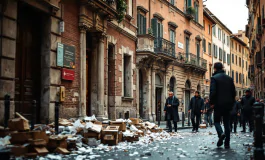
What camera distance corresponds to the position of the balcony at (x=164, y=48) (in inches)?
996

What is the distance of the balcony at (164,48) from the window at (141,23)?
1.75m

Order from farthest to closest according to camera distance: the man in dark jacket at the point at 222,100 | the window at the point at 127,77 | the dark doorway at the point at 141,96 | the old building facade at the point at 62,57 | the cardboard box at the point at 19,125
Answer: the dark doorway at the point at 141,96 → the window at the point at 127,77 → the old building facade at the point at 62,57 → the man in dark jacket at the point at 222,100 → the cardboard box at the point at 19,125

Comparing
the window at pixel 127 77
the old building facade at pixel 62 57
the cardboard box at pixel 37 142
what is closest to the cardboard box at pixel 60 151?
the cardboard box at pixel 37 142

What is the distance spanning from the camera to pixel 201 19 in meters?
38.0

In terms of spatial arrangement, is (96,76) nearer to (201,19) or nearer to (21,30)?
(21,30)

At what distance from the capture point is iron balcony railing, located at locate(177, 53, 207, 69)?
101 feet

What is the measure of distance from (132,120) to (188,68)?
20.0m

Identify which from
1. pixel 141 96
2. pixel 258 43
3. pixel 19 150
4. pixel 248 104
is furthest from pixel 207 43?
pixel 19 150

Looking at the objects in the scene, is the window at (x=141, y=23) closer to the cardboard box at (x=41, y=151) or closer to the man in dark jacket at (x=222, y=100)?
the man in dark jacket at (x=222, y=100)

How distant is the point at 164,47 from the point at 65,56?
557 inches

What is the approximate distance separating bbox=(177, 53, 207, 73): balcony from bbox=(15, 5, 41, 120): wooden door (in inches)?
763

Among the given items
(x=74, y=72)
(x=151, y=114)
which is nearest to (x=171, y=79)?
(x=151, y=114)

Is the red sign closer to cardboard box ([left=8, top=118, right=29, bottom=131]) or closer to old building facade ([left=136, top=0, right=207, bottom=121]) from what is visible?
A: cardboard box ([left=8, top=118, right=29, bottom=131])

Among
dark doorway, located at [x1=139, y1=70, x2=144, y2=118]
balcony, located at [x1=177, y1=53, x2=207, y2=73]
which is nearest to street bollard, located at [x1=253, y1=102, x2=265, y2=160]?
dark doorway, located at [x1=139, y1=70, x2=144, y2=118]
